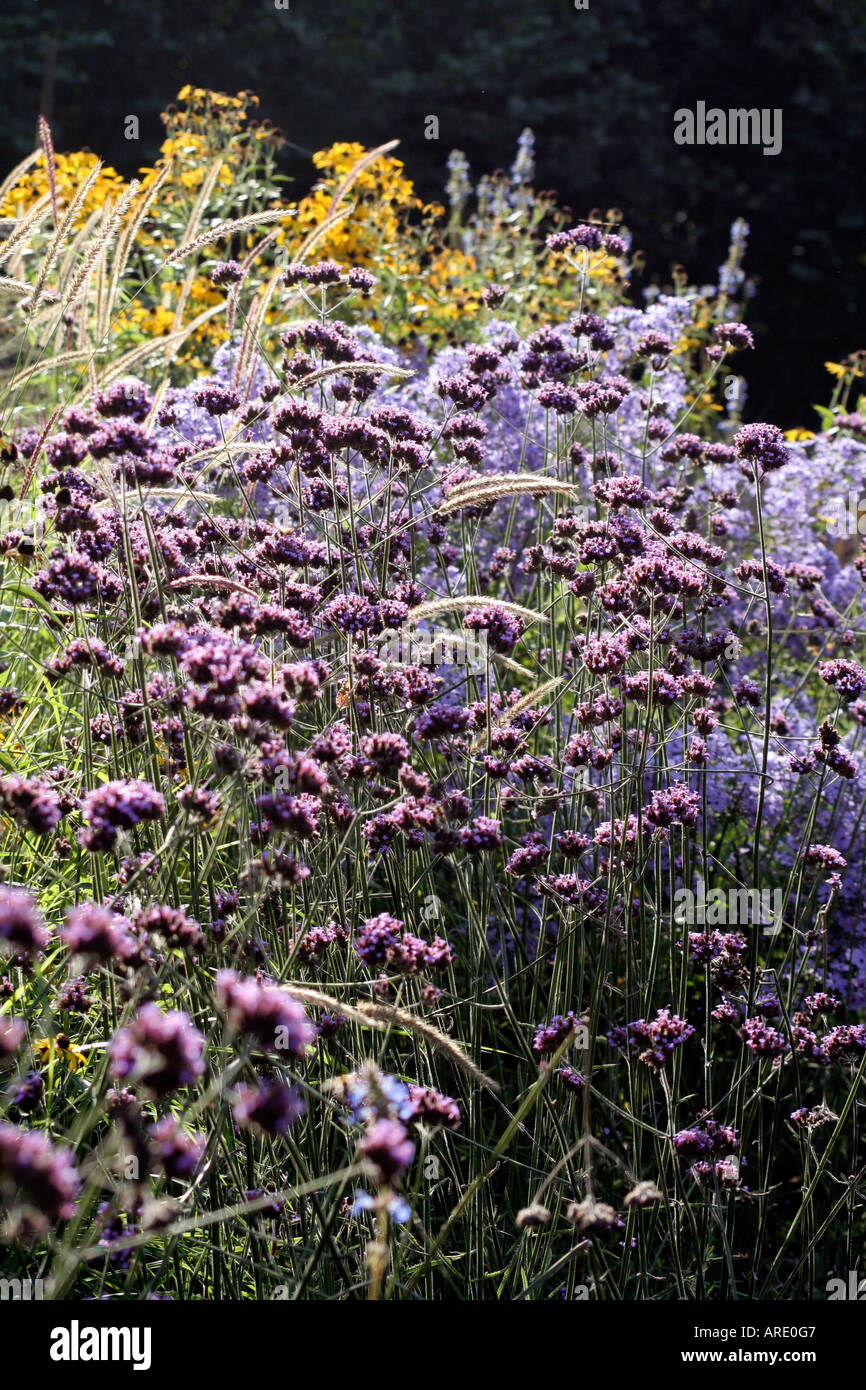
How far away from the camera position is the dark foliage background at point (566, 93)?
1573 centimetres

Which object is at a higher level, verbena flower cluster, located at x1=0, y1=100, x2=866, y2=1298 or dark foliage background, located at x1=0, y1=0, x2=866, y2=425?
dark foliage background, located at x1=0, y1=0, x2=866, y2=425

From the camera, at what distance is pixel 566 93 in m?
16.7

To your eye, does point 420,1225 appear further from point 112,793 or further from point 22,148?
point 22,148

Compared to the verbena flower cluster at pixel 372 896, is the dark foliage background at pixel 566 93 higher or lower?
higher

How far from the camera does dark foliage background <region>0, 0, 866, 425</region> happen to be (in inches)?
619

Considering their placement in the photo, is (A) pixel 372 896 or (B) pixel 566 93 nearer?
(A) pixel 372 896

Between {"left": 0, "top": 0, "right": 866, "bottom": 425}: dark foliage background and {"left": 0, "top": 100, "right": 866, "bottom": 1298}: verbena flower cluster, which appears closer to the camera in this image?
{"left": 0, "top": 100, "right": 866, "bottom": 1298}: verbena flower cluster

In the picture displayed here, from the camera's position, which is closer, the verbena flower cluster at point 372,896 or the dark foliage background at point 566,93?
the verbena flower cluster at point 372,896

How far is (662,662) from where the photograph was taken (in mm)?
3408

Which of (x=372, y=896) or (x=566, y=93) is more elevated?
(x=566, y=93)
